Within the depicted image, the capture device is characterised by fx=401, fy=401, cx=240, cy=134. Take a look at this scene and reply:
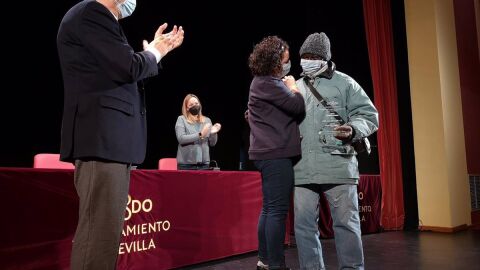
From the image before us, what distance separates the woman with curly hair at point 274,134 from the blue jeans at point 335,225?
16 centimetres

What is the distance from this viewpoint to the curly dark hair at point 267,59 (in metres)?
2.12

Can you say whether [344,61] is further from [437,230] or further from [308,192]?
[308,192]

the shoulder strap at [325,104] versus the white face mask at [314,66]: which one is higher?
the white face mask at [314,66]

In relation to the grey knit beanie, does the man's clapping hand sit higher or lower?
lower

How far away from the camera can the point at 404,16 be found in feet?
16.6

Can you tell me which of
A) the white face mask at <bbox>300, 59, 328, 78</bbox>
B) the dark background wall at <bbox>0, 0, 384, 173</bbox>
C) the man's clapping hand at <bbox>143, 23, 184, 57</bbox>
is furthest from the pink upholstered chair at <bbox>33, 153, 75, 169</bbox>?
the white face mask at <bbox>300, 59, 328, 78</bbox>

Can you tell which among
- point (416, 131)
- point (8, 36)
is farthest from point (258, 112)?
point (416, 131)

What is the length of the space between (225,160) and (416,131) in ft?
10.5

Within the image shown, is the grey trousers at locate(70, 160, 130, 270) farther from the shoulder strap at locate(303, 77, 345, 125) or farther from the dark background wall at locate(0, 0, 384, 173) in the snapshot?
the dark background wall at locate(0, 0, 384, 173)

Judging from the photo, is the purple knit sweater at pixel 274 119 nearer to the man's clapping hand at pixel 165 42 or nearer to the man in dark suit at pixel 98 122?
the man's clapping hand at pixel 165 42

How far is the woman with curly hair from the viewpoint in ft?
6.40

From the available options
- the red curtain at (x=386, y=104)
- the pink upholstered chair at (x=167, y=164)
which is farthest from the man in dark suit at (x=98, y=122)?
the red curtain at (x=386, y=104)

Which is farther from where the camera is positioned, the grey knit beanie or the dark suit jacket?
the grey knit beanie

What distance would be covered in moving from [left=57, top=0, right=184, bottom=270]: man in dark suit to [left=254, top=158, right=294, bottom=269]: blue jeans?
879 mm
